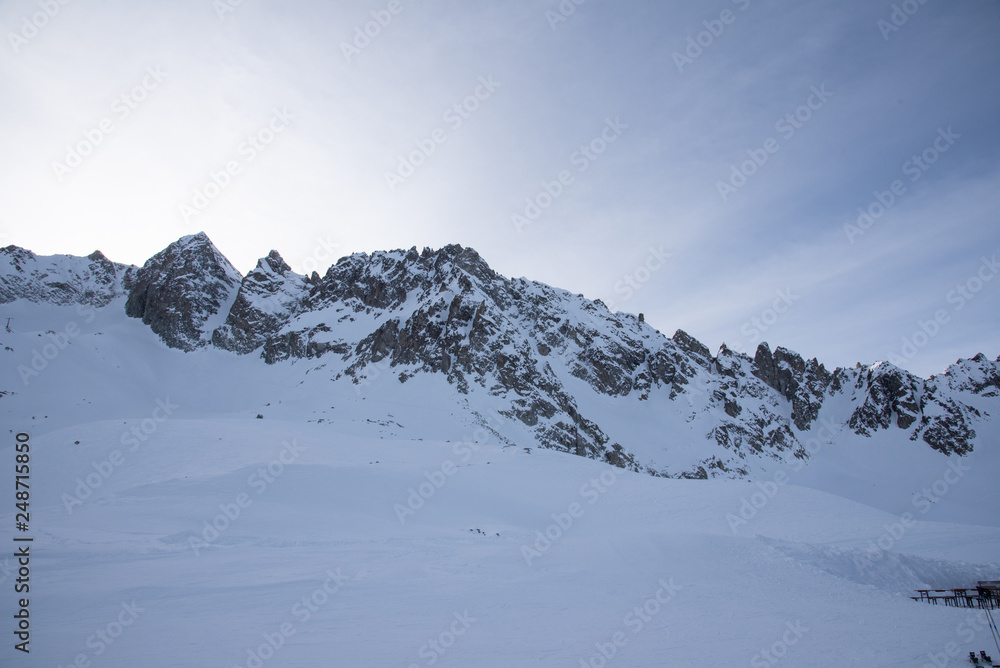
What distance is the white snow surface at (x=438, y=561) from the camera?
11.0 metres

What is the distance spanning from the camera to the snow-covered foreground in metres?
11.0

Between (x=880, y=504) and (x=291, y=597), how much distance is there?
332 feet

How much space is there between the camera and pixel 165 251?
342 ft

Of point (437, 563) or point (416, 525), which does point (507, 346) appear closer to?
point (416, 525)

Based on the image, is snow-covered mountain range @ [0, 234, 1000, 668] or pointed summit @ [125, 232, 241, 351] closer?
snow-covered mountain range @ [0, 234, 1000, 668]

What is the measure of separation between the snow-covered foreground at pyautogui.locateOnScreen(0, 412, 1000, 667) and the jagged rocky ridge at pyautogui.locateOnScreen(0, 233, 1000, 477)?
39.2 metres

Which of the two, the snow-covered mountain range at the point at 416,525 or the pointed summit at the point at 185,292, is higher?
the snow-covered mountain range at the point at 416,525

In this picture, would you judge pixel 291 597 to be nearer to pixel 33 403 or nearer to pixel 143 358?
pixel 33 403

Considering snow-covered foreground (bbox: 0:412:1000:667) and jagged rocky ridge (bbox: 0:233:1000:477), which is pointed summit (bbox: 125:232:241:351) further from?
snow-covered foreground (bbox: 0:412:1000:667)

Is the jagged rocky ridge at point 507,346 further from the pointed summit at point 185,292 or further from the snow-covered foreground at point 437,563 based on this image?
the snow-covered foreground at point 437,563

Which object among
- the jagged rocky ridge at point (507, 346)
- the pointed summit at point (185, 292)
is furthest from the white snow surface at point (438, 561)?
the pointed summit at point (185, 292)

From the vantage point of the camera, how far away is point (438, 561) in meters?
18.5

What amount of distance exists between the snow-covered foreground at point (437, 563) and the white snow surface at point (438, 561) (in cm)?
10

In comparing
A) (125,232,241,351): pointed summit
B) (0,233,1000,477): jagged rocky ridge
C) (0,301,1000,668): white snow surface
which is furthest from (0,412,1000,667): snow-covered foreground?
(125,232,241,351): pointed summit
